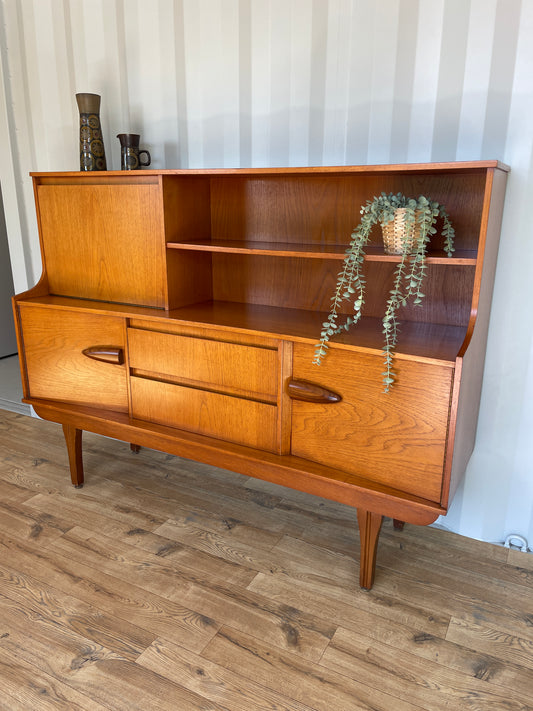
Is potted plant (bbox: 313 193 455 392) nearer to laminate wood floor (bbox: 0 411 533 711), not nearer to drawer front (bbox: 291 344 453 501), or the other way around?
drawer front (bbox: 291 344 453 501)

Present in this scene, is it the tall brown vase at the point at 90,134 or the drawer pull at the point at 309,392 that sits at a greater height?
the tall brown vase at the point at 90,134

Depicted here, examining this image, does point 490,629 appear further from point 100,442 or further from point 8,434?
point 8,434

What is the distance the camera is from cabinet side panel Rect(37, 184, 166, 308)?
1956mm

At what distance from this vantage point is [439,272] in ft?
5.85

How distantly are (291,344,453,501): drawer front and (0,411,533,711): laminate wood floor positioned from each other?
1.51 feet

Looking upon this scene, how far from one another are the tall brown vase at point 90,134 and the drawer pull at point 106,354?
0.75m

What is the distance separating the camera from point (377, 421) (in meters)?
1.55

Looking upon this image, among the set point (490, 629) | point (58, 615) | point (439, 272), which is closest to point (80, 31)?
point (439, 272)

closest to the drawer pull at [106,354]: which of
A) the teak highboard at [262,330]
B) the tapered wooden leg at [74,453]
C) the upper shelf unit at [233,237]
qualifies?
the teak highboard at [262,330]

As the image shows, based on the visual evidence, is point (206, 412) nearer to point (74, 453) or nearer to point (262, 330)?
point (262, 330)

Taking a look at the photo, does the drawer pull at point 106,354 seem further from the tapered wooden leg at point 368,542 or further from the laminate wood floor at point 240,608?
the tapered wooden leg at point 368,542

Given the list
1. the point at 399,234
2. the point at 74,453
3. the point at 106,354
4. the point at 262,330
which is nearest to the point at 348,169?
the point at 399,234

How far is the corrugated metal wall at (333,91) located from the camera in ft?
5.50

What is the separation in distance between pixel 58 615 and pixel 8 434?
1.56 metres
